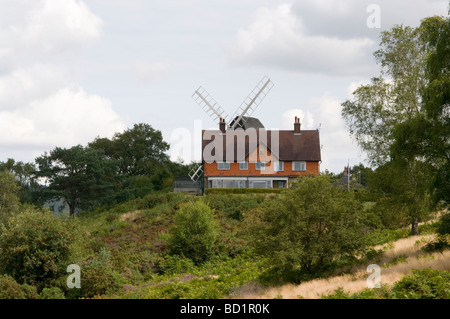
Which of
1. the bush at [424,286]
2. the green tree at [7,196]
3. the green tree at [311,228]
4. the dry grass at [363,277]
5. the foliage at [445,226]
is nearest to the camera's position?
the bush at [424,286]

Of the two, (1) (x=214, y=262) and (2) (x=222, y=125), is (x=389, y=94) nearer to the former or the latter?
(1) (x=214, y=262)

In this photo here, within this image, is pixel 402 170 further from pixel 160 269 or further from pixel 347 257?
pixel 160 269

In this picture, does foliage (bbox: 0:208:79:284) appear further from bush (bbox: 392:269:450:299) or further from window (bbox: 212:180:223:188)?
window (bbox: 212:180:223:188)

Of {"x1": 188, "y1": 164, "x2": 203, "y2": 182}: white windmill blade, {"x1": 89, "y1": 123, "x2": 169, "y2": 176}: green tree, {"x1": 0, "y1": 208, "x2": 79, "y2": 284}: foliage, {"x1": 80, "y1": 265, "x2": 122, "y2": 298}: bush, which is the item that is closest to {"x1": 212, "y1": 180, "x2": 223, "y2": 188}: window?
{"x1": 188, "y1": 164, "x2": 203, "y2": 182}: white windmill blade

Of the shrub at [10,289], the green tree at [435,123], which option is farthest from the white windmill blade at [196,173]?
the green tree at [435,123]

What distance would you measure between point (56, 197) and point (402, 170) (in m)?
54.1

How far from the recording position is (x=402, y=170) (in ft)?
99.6

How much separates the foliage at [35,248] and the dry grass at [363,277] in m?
10.6

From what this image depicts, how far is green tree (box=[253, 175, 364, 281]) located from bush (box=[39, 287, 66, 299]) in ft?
33.3

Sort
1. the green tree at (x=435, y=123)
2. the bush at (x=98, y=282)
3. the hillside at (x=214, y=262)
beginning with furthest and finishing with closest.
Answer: the bush at (x=98, y=282) < the green tree at (x=435, y=123) < the hillside at (x=214, y=262)

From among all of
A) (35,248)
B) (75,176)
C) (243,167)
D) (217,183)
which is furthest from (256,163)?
(35,248)

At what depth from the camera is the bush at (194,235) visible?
115ft

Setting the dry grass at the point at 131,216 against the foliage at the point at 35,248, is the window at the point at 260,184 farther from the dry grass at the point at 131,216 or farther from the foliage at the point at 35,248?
the foliage at the point at 35,248

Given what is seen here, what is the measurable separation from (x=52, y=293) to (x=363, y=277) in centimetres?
1520
